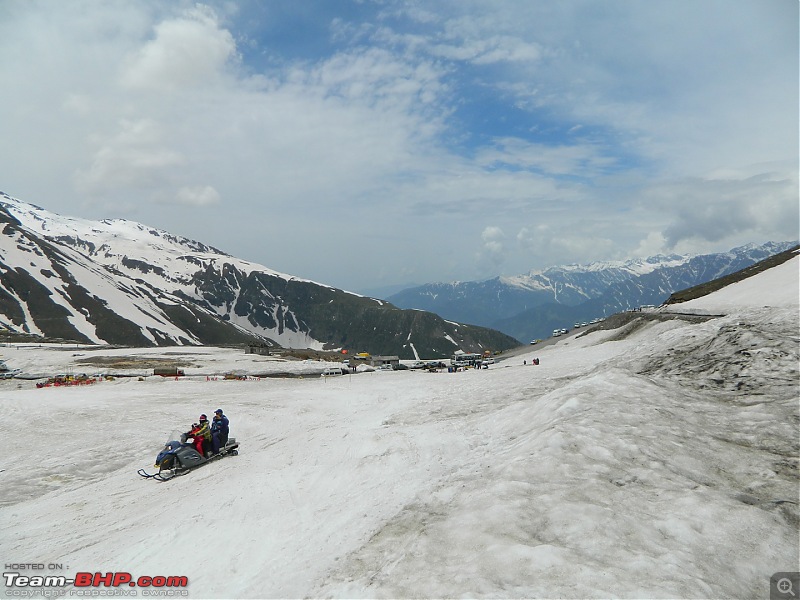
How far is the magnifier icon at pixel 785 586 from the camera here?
21.4ft

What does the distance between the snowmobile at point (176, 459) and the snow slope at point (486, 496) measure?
545 mm

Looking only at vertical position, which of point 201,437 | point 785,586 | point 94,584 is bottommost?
point 94,584

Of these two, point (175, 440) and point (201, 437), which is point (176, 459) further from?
point (201, 437)

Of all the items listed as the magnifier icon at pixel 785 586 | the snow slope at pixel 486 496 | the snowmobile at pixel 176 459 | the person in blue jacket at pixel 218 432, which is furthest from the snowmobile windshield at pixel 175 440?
the magnifier icon at pixel 785 586

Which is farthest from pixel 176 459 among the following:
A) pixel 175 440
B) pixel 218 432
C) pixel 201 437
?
pixel 218 432

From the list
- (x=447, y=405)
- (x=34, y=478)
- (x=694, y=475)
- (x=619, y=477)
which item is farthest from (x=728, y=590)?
(x=34, y=478)

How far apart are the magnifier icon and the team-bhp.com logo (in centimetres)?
1062

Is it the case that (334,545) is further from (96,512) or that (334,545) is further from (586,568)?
(96,512)

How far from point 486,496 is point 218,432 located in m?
13.8

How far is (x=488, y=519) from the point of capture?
8.25 metres

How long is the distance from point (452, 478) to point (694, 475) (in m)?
5.60

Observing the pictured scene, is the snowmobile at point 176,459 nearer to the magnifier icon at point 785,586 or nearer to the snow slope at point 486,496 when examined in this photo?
the snow slope at point 486,496

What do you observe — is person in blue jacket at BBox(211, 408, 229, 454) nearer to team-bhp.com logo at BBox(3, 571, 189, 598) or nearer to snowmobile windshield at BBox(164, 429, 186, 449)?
snowmobile windshield at BBox(164, 429, 186, 449)

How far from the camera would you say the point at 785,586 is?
6629 millimetres
